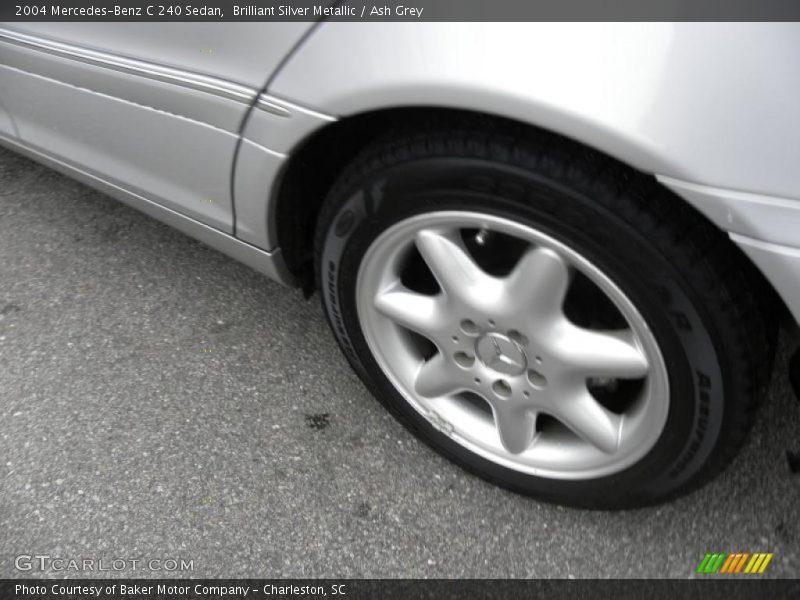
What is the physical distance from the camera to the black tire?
109cm

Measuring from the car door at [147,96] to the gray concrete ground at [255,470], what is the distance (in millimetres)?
454

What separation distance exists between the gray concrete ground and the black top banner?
35.1 inches

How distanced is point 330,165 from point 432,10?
1.60ft

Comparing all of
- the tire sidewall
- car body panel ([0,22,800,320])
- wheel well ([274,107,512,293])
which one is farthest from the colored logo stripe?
wheel well ([274,107,512,293])

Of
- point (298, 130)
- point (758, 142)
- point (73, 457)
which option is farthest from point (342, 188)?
point (73, 457)

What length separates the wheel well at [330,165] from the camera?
1.17 meters

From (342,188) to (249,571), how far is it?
0.86m

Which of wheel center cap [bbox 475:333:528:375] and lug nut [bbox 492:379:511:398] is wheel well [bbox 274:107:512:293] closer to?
wheel center cap [bbox 475:333:528:375]

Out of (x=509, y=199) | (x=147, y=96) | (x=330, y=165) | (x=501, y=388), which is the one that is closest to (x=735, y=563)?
(x=501, y=388)

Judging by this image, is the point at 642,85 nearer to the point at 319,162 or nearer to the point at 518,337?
the point at 518,337

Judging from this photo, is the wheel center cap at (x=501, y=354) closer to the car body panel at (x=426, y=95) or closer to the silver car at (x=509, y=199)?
the silver car at (x=509, y=199)

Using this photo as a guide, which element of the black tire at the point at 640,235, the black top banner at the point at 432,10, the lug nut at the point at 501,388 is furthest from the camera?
the lug nut at the point at 501,388

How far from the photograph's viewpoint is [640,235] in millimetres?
1086

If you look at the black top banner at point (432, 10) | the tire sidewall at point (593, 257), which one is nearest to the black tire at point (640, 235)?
the tire sidewall at point (593, 257)
